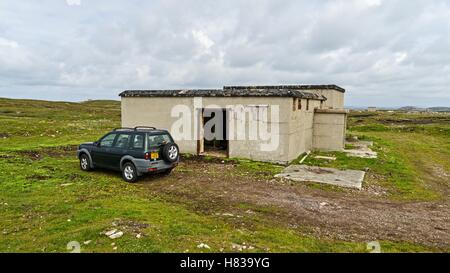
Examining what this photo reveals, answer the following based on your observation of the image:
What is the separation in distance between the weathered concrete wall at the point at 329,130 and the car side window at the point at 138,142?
11.8 metres

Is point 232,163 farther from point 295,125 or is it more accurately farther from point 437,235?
point 437,235

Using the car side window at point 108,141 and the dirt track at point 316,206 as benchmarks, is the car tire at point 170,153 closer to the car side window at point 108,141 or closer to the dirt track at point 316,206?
the dirt track at point 316,206

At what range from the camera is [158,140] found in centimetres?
1030

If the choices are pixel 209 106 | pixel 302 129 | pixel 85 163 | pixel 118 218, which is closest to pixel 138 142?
pixel 85 163

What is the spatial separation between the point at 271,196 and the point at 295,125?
6.38m

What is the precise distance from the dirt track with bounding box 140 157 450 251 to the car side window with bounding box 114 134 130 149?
1.49 m

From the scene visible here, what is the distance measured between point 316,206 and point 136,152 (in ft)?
20.2

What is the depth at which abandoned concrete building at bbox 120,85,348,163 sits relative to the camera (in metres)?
13.6

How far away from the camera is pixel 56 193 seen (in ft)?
28.2

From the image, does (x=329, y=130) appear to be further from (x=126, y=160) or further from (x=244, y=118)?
(x=126, y=160)

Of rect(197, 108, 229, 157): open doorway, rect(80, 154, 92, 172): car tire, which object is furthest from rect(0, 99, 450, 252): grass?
rect(197, 108, 229, 157): open doorway

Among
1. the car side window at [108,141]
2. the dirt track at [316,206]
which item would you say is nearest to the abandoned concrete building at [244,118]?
the dirt track at [316,206]

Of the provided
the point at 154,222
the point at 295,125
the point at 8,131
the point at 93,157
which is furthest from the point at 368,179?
the point at 8,131

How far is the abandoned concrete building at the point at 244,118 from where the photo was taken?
13609 mm
